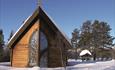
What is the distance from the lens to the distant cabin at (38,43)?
836 inches

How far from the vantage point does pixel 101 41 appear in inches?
2115

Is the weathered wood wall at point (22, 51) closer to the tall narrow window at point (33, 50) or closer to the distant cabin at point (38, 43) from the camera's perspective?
the distant cabin at point (38, 43)

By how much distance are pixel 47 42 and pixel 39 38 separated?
89 centimetres

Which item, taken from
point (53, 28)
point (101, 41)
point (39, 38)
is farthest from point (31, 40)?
point (101, 41)

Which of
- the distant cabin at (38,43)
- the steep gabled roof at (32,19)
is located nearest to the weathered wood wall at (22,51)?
the distant cabin at (38,43)

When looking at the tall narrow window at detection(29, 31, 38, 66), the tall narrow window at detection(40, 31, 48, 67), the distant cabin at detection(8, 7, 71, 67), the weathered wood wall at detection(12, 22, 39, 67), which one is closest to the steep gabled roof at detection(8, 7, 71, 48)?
the distant cabin at detection(8, 7, 71, 67)

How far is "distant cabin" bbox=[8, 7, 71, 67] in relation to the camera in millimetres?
21234

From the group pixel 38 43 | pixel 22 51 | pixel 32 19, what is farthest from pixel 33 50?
pixel 32 19

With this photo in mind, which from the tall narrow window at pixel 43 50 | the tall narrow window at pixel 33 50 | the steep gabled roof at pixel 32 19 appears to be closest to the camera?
the tall narrow window at pixel 43 50

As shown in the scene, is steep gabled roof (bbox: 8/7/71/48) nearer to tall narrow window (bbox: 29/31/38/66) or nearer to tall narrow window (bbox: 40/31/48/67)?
tall narrow window (bbox: 29/31/38/66)

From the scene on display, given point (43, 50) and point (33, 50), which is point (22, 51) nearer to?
point (33, 50)

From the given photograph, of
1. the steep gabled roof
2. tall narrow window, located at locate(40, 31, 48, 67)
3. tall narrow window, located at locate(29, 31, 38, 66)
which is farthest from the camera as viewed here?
the steep gabled roof

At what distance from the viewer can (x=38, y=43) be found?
68.8 ft

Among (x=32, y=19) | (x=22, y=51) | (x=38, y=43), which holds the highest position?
(x=32, y=19)
